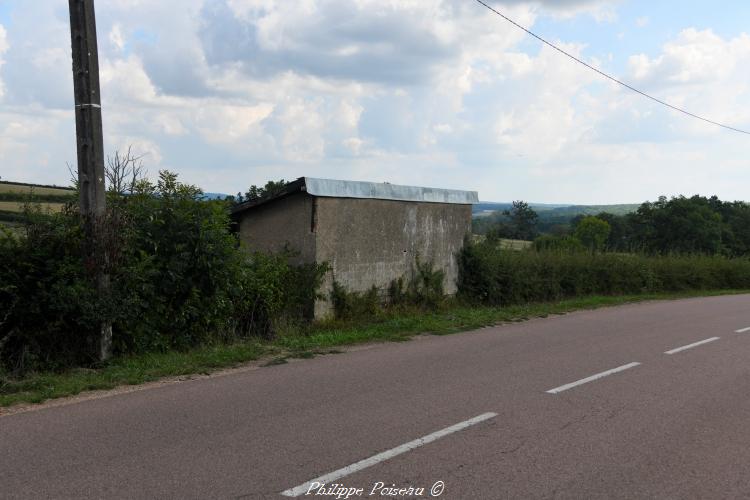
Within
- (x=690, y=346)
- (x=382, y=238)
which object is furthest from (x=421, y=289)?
(x=690, y=346)

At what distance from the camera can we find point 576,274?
22.6 metres

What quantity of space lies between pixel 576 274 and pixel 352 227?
36.5 ft

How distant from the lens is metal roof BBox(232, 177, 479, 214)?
13.1 meters

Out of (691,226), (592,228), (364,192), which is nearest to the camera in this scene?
(364,192)

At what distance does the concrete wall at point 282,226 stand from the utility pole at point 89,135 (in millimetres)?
4115

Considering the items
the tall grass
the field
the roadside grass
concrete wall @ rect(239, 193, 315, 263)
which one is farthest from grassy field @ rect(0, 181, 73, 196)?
the tall grass

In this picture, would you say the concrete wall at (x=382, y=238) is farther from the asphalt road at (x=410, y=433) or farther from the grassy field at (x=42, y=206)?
the grassy field at (x=42, y=206)

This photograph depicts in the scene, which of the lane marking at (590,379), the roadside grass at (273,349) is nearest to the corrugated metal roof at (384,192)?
the roadside grass at (273,349)

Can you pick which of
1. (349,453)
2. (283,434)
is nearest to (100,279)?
→ (283,434)

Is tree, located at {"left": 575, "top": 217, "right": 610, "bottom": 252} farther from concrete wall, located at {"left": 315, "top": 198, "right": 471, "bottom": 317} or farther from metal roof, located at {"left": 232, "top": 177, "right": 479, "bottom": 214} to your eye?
metal roof, located at {"left": 232, "top": 177, "right": 479, "bottom": 214}

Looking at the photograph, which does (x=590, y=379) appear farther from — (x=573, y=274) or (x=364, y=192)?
(x=573, y=274)

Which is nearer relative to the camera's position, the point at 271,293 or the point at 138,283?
the point at 138,283

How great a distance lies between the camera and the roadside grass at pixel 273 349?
7691 mm

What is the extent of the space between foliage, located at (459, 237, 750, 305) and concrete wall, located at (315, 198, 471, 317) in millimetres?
907
